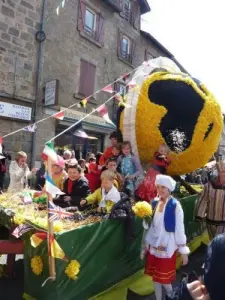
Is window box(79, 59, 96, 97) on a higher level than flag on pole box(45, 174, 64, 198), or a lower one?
higher

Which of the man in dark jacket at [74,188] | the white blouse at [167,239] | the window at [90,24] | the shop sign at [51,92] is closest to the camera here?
the white blouse at [167,239]

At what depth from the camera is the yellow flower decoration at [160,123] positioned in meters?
5.29

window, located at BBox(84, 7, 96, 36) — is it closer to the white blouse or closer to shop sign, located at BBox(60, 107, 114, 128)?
shop sign, located at BBox(60, 107, 114, 128)

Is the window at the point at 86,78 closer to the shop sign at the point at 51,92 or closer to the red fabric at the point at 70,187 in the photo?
the shop sign at the point at 51,92

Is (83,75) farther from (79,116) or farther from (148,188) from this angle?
(148,188)

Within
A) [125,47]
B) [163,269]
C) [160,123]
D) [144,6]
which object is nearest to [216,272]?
[163,269]

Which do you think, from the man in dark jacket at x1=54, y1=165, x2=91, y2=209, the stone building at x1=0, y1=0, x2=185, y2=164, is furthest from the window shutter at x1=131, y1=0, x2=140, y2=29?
the man in dark jacket at x1=54, y1=165, x2=91, y2=209

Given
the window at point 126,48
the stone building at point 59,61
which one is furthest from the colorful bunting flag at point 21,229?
the window at point 126,48

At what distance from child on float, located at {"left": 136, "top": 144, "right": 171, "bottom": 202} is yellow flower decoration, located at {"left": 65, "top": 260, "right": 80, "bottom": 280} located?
6.50 feet

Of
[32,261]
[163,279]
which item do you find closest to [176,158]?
[163,279]

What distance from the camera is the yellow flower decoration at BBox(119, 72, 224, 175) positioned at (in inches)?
208

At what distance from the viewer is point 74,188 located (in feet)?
14.0

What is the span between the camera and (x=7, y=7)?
10836 mm

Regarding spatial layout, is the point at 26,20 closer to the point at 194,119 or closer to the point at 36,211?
the point at 194,119
